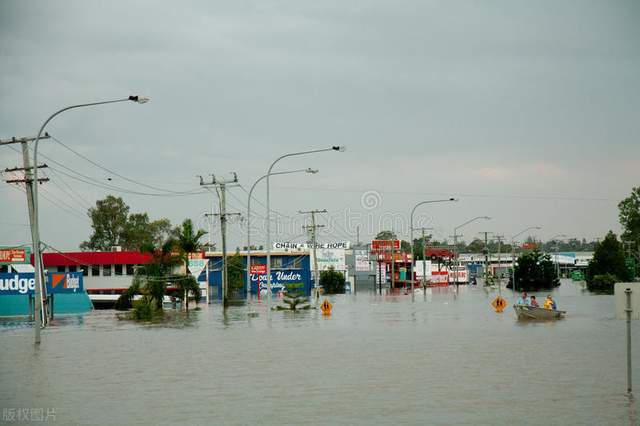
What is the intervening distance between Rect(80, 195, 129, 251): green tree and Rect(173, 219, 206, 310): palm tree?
65.3 metres

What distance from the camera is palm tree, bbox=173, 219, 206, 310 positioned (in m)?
61.6

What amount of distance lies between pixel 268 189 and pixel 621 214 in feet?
329

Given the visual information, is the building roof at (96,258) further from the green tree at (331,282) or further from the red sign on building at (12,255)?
the green tree at (331,282)

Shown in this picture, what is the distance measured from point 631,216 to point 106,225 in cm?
8656

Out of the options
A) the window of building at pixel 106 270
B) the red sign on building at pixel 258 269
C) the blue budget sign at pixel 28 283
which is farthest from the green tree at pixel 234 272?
the blue budget sign at pixel 28 283

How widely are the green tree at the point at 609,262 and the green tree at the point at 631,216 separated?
56.1 ft

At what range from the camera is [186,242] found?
62.9 meters

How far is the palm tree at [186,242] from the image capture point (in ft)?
202

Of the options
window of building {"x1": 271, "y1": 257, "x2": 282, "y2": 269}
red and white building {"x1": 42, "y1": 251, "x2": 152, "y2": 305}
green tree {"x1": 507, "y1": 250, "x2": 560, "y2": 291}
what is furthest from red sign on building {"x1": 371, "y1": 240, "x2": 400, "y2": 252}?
red and white building {"x1": 42, "y1": 251, "x2": 152, "y2": 305}

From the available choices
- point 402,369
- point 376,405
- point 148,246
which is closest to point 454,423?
point 376,405

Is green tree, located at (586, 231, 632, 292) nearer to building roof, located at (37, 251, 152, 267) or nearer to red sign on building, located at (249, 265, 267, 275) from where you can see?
red sign on building, located at (249, 265, 267, 275)

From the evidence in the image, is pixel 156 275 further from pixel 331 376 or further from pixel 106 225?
pixel 106 225

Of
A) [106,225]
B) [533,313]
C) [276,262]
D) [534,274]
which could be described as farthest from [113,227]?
[533,313]

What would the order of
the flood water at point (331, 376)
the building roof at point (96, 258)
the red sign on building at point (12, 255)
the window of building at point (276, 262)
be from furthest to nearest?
the window of building at point (276, 262), the building roof at point (96, 258), the red sign on building at point (12, 255), the flood water at point (331, 376)
